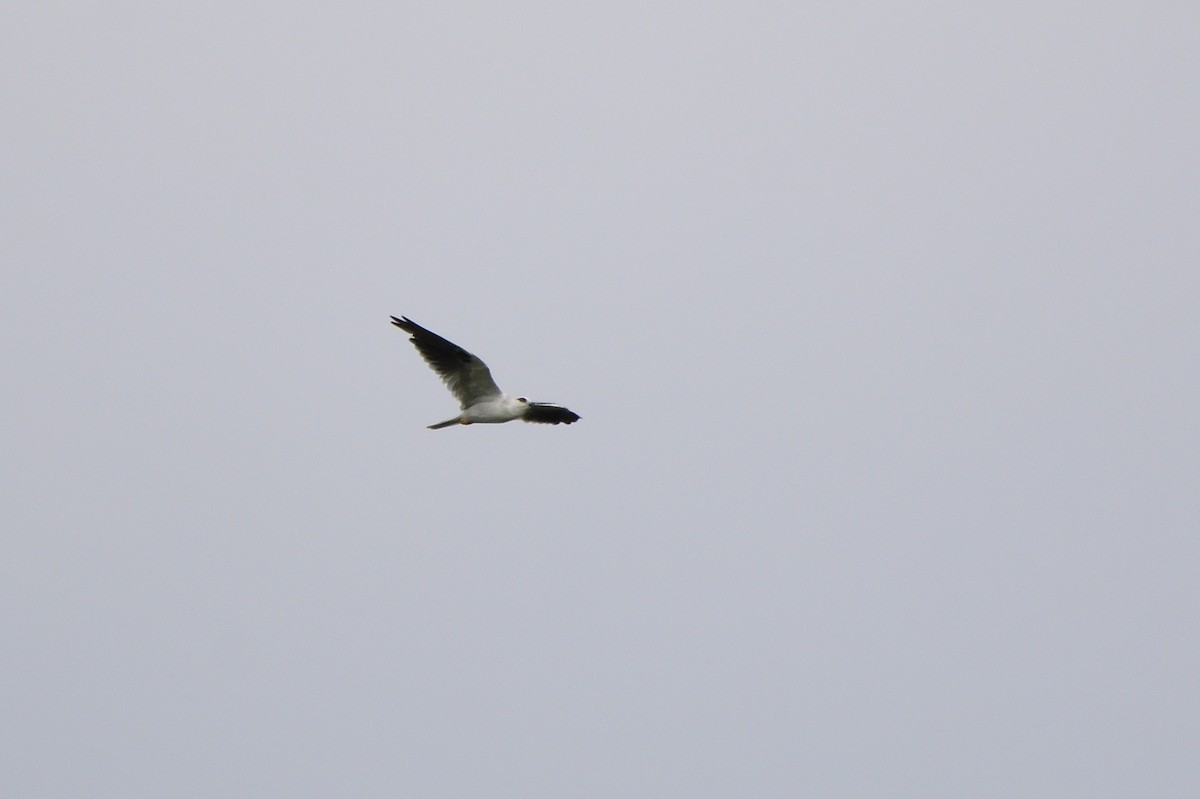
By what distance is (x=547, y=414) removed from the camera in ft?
106

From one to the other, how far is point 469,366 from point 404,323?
1512 mm

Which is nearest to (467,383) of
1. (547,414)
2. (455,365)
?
(455,365)

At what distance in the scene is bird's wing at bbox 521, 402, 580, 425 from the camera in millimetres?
31889

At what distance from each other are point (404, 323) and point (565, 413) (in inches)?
156

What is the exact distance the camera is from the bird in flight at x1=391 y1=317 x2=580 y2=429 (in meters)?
30.7

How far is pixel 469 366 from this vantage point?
31.0 m

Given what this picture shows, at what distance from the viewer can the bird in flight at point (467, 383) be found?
30734 mm

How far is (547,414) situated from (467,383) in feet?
6.48

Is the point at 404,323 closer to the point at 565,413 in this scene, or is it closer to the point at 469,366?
the point at 469,366

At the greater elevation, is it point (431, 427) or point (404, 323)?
point (404, 323)

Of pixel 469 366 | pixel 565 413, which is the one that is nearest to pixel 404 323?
pixel 469 366

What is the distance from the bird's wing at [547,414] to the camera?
3189 cm

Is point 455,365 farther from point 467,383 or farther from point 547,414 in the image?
point 547,414

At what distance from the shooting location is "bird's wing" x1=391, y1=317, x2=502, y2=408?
3069cm
